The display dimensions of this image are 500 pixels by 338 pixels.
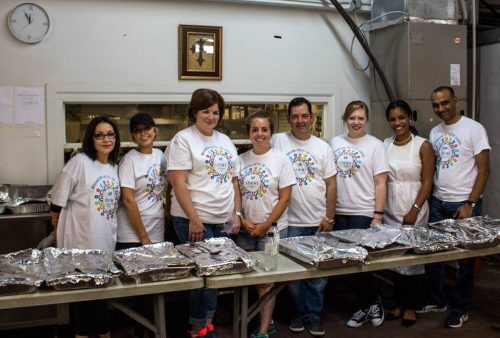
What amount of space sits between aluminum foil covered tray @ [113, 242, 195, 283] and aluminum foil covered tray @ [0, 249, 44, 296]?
0.36 m

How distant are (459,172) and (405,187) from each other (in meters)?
0.36

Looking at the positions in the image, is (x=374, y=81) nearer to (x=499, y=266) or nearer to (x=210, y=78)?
(x=210, y=78)

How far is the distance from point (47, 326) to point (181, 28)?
7.84 ft

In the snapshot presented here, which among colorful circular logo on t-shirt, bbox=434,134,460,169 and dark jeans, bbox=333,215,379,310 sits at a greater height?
colorful circular logo on t-shirt, bbox=434,134,460,169

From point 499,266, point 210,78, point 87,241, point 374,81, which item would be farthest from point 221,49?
point 499,266

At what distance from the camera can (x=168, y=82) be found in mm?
3982

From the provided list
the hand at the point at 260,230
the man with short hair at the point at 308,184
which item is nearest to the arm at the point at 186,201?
the hand at the point at 260,230

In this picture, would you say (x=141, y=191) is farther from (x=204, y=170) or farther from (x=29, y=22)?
(x=29, y=22)

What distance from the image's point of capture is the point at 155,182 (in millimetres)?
2984

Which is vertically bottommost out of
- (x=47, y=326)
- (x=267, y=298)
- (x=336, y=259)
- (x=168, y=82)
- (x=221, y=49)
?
(x=47, y=326)

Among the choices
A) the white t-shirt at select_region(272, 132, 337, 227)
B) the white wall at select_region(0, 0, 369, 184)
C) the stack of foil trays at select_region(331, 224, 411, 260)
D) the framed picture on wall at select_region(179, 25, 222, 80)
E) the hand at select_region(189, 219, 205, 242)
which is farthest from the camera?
the framed picture on wall at select_region(179, 25, 222, 80)

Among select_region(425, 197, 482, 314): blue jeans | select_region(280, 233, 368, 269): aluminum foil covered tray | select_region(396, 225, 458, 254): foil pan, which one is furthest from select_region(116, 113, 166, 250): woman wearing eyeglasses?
select_region(425, 197, 482, 314): blue jeans

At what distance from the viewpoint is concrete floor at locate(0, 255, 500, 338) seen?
3.37 metres

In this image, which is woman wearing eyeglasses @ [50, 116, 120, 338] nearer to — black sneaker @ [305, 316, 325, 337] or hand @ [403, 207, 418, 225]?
black sneaker @ [305, 316, 325, 337]
